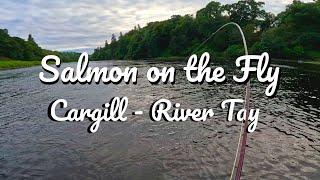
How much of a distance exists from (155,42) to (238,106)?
150m

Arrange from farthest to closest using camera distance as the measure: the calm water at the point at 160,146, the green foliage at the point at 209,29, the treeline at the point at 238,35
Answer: the green foliage at the point at 209,29, the treeline at the point at 238,35, the calm water at the point at 160,146

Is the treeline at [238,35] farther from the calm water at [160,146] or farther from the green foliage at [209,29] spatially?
the calm water at [160,146]

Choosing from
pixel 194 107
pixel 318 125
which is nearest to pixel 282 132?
pixel 318 125

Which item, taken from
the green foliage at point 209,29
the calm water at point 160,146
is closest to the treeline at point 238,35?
the green foliage at point 209,29

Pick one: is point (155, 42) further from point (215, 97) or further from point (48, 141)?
point (48, 141)

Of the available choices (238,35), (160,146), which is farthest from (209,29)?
(160,146)

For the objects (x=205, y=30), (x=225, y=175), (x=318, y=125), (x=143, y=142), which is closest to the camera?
(x=225, y=175)

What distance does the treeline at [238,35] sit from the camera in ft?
300

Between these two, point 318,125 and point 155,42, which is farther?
point 155,42

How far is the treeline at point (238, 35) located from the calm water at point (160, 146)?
16.7m

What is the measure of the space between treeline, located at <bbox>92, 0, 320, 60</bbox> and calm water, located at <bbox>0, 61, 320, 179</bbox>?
54.9 ft

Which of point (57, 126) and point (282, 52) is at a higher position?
point (282, 52)

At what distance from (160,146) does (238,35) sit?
10983 centimetres

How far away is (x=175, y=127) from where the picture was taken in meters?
24.1
